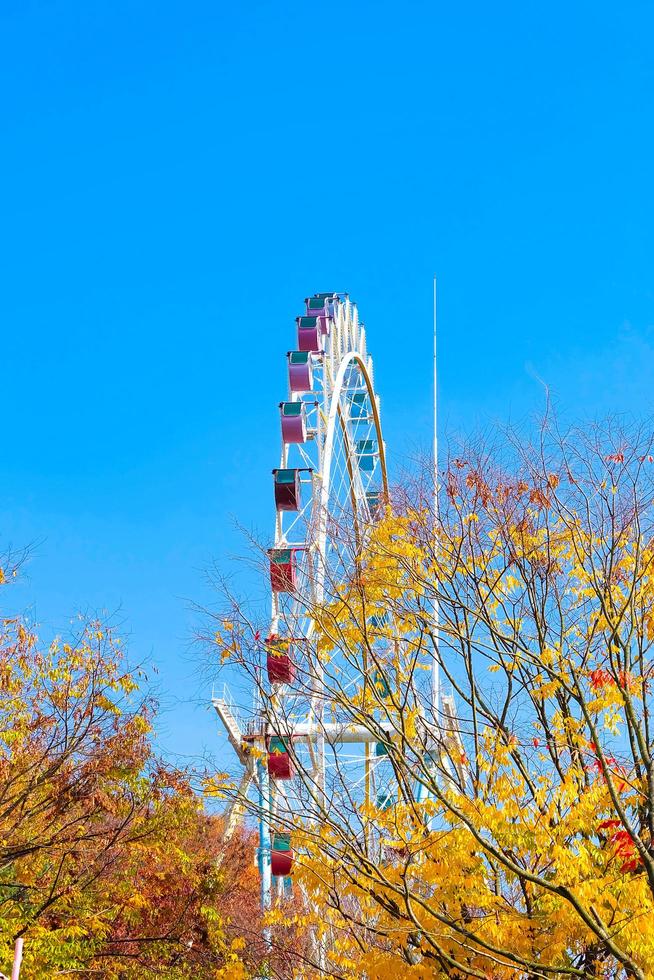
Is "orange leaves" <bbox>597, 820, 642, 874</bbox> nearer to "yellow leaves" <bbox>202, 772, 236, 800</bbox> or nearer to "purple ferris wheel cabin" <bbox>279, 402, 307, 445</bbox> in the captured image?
"yellow leaves" <bbox>202, 772, 236, 800</bbox>

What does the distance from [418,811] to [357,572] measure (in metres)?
2.51

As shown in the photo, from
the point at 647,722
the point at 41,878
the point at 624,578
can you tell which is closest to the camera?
the point at 647,722

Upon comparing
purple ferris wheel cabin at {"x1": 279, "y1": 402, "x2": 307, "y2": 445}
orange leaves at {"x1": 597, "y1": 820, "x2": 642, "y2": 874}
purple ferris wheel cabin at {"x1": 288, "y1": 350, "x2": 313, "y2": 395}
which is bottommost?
orange leaves at {"x1": 597, "y1": 820, "x2": 642, "y2": 874}

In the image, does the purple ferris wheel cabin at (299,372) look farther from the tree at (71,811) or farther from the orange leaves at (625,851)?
the orange leaves at (625,851)

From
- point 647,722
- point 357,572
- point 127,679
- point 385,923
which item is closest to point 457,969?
point 385,923

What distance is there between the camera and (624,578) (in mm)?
10789

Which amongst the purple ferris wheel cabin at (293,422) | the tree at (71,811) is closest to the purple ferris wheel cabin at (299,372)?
the purple ferris wheel cabin at (293,422)

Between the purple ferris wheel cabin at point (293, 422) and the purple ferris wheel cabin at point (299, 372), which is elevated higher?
the purple ferris wheel cabin at point (299, 372)

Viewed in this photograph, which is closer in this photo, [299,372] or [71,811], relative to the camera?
[71,811]

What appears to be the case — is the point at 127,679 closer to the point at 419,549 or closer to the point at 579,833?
the point at 419,549

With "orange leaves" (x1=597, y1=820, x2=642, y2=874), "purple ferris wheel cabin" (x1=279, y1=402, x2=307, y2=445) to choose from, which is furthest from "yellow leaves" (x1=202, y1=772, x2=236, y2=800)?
"purple ferris wheel cabin" (x1=279, y1=402, x2=307, y2=445)

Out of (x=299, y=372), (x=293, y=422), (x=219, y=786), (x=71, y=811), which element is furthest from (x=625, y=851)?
(x=299, y=372)

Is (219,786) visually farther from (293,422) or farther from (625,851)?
(293,422)

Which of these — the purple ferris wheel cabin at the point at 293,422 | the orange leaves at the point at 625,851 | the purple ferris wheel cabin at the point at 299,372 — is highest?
the purple ferris wheel cabin at the point at 299,372
